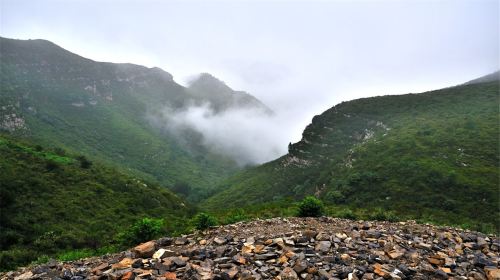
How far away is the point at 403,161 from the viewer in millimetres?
57219

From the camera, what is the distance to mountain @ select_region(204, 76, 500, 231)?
4241 centimetres

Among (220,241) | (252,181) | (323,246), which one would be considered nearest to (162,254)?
(220,241)

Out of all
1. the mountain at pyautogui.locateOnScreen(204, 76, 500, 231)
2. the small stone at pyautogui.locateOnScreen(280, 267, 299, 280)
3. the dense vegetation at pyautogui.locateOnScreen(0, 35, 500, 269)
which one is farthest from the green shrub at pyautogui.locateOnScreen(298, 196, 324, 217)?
the mountain at pyautogui.locateOnScreen(204, 76, 500, 231)

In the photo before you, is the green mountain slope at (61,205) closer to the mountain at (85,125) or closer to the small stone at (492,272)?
the small stone at (492,272)

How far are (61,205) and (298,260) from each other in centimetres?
3378

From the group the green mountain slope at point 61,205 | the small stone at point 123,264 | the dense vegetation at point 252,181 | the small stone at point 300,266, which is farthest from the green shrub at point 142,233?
the small stone at point 300,266

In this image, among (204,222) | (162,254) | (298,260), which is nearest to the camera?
(298,260)

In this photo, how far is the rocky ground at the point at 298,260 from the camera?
9.50 m

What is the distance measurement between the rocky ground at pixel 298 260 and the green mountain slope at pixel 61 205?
1187 cm

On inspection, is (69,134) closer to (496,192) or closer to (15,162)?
(15,162)

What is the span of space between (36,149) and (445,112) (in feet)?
315

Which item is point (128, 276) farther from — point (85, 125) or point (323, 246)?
point (85, 125)

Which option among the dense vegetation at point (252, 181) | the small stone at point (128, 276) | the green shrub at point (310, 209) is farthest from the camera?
the dense vegetation at point (252, 181)

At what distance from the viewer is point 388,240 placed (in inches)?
516
